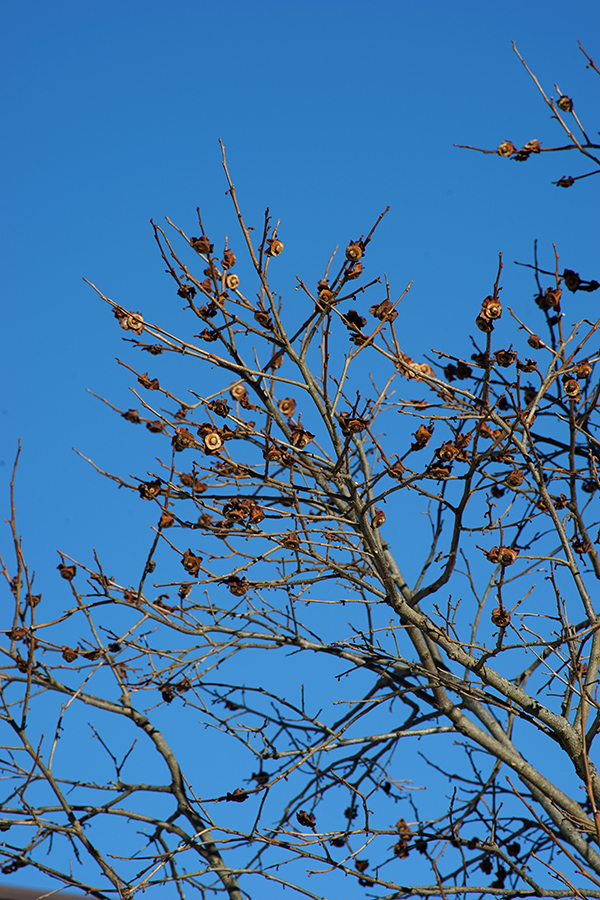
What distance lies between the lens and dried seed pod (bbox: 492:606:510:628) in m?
3.83

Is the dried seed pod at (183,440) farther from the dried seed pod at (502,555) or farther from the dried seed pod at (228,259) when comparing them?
the dried seed pod at (502,555)

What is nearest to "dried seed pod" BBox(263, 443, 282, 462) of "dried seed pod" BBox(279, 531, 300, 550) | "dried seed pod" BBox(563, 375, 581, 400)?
"dried seed pod" BBox(279, 531, 300, 550)

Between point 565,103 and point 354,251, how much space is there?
1911 millimetres

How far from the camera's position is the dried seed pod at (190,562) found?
4242 mm

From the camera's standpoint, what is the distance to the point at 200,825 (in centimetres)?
498

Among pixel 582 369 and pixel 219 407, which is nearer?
pixel 219 407

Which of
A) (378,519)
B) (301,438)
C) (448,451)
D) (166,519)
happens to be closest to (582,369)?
(448,451)

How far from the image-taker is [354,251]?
3736 millimetres

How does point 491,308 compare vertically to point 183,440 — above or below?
above

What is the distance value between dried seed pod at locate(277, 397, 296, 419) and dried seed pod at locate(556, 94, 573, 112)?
229 cm

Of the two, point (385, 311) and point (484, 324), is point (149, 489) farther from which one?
point (484, 324)

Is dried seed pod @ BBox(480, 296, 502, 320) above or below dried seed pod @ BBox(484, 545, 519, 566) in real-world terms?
above

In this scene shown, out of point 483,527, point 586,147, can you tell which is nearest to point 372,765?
point 483,527

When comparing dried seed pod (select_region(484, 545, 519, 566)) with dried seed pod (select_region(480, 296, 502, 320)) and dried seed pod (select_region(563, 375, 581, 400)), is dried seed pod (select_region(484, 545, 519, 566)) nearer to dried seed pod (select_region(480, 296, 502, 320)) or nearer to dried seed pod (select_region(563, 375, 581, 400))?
dried seed pod (select_region(563, 375, 581, 400))
